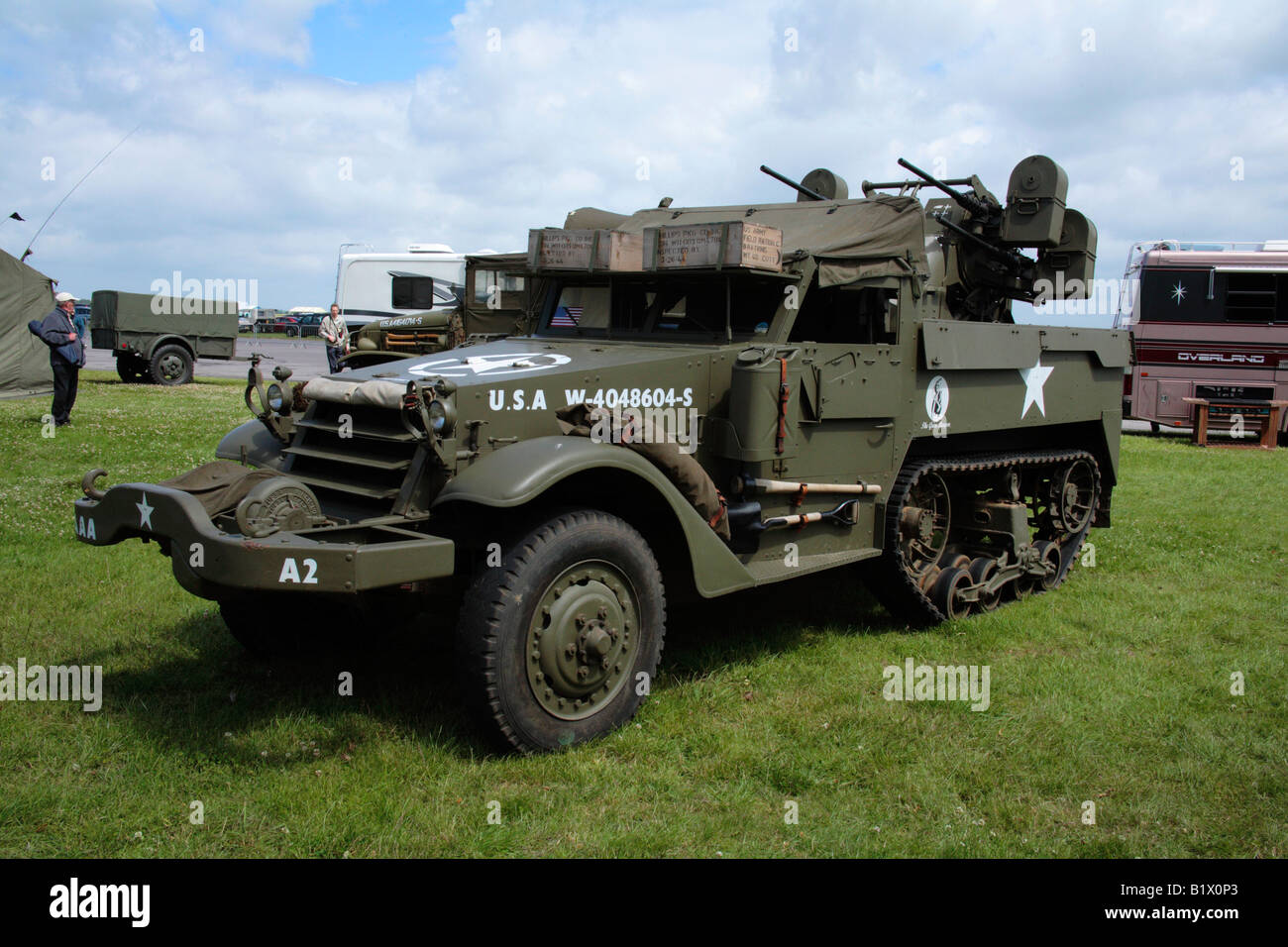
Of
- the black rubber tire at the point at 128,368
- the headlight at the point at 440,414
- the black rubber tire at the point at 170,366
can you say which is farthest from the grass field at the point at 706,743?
the black rubber tire at the point at 128,368

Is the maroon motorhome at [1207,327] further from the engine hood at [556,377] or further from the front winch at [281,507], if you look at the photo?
the front winch at [281,507]

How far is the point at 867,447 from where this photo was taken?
588 cm

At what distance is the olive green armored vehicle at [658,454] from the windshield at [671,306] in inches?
0.6

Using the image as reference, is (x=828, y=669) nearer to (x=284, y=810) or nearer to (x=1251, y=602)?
(x=284, y=810)

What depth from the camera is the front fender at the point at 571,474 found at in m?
4.04

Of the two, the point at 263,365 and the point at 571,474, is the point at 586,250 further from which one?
the point at 263,365

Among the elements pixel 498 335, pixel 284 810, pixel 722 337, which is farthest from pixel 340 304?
pixel 284 810

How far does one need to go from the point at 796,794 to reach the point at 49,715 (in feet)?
10.2

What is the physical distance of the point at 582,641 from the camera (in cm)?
433

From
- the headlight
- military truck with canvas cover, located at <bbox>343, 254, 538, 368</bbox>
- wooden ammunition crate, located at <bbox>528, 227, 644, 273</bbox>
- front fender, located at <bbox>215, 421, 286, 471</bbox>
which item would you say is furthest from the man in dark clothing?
the headlight

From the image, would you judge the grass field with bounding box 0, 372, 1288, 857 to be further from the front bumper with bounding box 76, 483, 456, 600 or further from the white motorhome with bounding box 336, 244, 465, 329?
the white motorhome with bounding box 336, 244, 465, 329

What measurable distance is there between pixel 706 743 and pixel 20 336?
16.7 meters

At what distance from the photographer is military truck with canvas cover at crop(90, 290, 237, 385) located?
20.1 metres

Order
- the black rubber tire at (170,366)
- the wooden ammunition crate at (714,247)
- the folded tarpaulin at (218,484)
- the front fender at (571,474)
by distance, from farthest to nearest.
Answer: the black rubber tire at (170,366) < the wooden ammunition crate at (714,247) < the folded tarpaulin at (218,484) < the front fender at (571,474)
